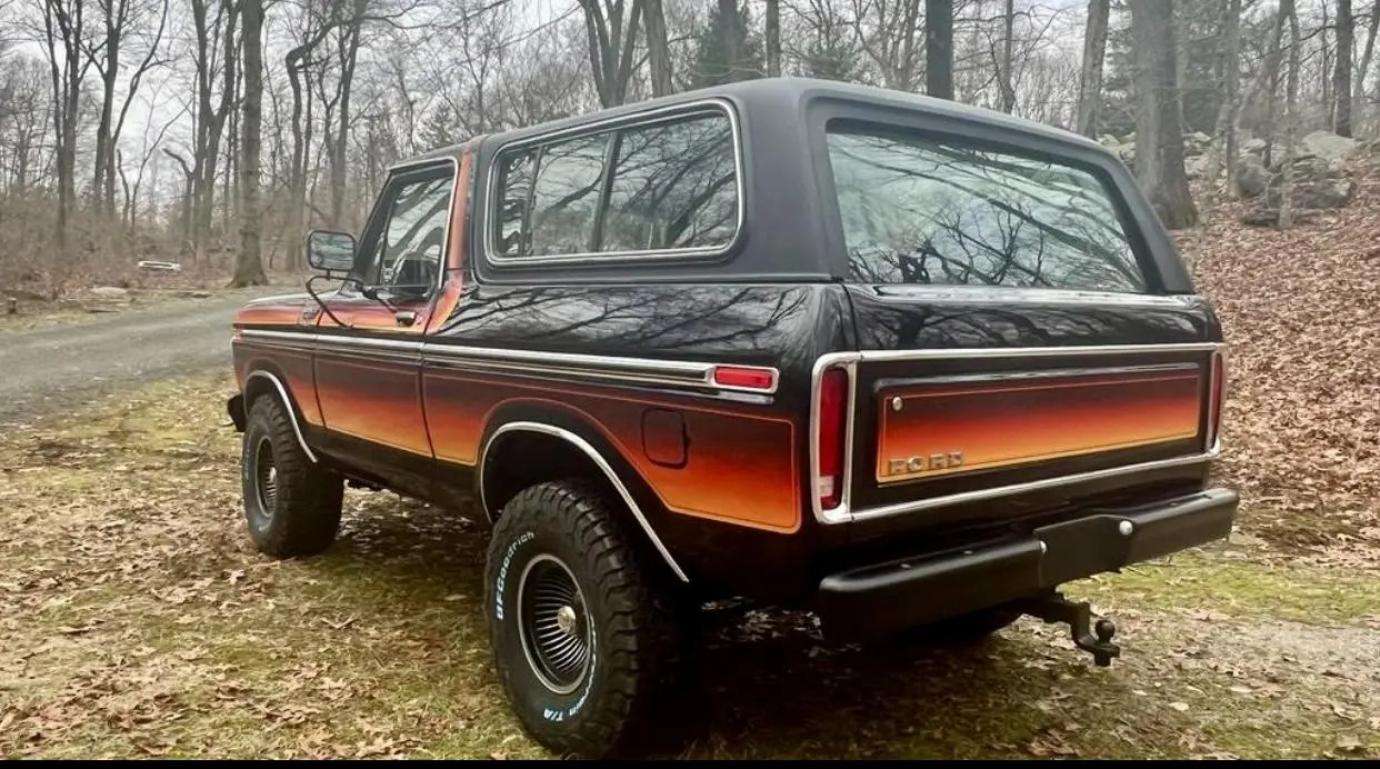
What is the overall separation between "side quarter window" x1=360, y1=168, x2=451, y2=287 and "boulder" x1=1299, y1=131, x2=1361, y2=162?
22.7 metres

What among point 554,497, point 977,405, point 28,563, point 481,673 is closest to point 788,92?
point 977,405

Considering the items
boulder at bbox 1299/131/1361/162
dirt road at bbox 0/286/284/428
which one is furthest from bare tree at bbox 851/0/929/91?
dirt road at bbox 0/286/284/428

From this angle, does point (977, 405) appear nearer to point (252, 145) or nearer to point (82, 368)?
point (82, 368)

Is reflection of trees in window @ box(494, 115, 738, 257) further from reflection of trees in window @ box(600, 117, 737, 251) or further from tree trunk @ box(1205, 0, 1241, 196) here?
tree trunk @ box(1205, 0, 1241, 196)

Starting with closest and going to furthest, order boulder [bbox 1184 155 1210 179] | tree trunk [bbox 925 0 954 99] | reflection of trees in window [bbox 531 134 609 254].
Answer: reflection of trees in window [bbox 531 134 609 254] < tree trunk [bbox 925 0 954 99] < boulder [bbox 1184 155 1210 179]

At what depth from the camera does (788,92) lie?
8.87 ft

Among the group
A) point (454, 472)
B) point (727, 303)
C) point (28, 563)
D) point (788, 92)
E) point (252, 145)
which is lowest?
point (28, 563)

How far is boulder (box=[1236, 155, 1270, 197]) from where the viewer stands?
62.1ft

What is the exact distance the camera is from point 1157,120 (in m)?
15.4

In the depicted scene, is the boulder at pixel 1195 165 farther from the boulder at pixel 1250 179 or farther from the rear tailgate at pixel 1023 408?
the rear tailgate at pixel 1023 408

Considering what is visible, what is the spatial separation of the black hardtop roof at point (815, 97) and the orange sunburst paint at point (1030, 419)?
0.90 meters

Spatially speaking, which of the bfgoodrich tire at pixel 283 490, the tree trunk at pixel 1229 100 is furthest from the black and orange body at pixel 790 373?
the tree trunk at pixel 1229 100

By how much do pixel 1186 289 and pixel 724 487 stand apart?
2053 mm

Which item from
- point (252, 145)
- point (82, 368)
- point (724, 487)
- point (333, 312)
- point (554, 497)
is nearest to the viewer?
point (724, 487)
